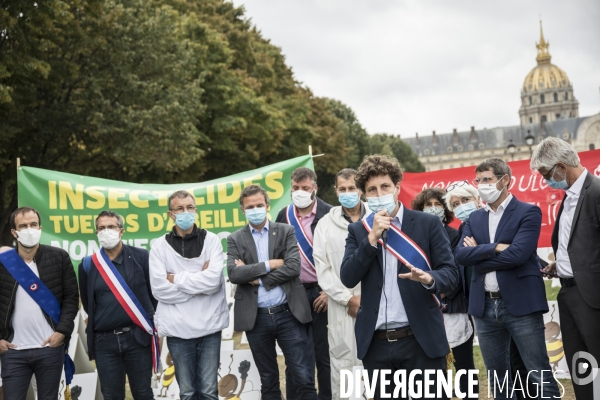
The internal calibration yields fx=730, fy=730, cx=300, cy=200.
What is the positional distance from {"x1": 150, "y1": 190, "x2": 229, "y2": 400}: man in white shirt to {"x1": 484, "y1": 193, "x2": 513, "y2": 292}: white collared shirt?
8.08 ft

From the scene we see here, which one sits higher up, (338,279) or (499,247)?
(499,247)

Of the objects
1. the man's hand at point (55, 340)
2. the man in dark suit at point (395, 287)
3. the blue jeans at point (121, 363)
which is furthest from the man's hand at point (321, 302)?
the man's hand at point (55, 340)

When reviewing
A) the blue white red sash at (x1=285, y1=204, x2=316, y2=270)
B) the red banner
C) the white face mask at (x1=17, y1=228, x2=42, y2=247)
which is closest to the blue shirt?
the blue white red sash at (x1=285, y1=204, x2=316, y2=270)

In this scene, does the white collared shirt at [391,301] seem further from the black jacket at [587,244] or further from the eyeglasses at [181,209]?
the eyeglasses at [181,209]

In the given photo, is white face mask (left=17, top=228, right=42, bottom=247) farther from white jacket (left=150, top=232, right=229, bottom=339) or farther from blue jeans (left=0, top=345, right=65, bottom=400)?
white jacket (left=150, top=232, right=229, bottom=339)

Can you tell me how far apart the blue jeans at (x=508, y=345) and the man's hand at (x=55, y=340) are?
12.6ft

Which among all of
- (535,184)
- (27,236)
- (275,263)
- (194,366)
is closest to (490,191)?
(275,263)

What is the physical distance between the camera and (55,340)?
6824 millimetres

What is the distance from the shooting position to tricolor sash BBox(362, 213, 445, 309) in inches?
196

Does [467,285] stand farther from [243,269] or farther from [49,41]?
[49,41]

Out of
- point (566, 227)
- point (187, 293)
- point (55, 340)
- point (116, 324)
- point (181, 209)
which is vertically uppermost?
point (181, 209)

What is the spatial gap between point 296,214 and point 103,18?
16657mm

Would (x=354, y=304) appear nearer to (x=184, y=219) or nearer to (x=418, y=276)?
(x=184, y=219)

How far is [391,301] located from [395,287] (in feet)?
0.33
